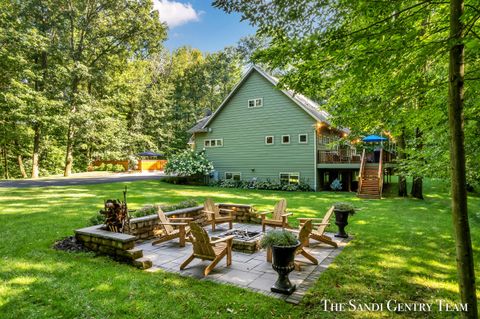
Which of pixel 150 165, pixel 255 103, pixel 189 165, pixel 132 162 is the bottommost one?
pixel 150 165

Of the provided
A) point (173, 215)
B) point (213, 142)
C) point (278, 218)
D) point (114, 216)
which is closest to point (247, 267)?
point (278, 218)

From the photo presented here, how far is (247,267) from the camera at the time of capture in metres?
5.33

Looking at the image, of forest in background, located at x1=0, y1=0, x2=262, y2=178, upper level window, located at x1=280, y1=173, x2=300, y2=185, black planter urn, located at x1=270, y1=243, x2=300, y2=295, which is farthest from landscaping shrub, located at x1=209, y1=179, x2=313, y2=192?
black planter urn, located at x1=270, y1=243, x2=300, y2=295

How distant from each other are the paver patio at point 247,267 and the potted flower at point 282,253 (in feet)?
0.39

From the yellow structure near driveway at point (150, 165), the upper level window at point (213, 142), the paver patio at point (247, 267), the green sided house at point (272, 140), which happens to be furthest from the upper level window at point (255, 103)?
the yellow structure near driveway at point (150, 165)

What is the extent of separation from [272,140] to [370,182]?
6855mm

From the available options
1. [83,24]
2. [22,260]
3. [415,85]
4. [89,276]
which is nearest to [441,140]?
[415,85]

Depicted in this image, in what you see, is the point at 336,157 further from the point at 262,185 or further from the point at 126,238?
the point at 126,238

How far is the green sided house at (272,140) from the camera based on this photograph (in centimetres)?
1828

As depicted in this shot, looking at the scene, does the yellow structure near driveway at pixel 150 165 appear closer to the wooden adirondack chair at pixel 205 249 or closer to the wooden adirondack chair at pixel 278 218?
the wooden adirondack chair at pixel 278 218

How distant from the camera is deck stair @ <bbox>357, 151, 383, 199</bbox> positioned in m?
15.0

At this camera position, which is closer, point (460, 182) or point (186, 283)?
point (460, 182)

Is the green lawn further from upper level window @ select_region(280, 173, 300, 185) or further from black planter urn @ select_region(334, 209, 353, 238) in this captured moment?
upper level window @ select_region(280, 173, 300, 185)

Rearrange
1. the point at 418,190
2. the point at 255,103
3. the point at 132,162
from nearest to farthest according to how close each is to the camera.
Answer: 1. the point at 418,190
2. the point at 255,103
3. the point at 132,162
